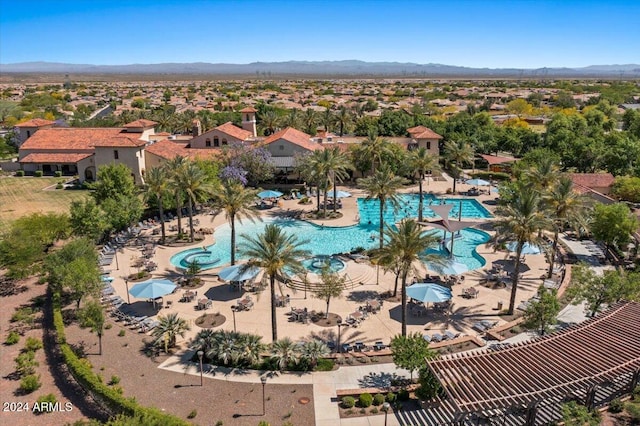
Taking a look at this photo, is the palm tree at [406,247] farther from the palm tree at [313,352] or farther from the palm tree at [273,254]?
the palm tree at [273,254]

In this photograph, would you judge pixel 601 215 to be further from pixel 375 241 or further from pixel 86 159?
pixel 86 159

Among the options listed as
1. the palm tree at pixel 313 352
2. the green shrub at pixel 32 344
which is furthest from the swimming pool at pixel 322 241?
the palm tree at pixel 313 352

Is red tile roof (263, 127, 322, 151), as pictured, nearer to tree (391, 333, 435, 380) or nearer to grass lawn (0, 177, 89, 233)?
grass lawn (0, 177, 89, 233)

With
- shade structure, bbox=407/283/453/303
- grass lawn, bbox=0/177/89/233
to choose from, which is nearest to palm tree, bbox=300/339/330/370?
shade structure, bbox=407/283/453/303

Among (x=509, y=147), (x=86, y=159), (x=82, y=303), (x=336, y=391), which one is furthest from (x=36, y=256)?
(x=509, y=147)

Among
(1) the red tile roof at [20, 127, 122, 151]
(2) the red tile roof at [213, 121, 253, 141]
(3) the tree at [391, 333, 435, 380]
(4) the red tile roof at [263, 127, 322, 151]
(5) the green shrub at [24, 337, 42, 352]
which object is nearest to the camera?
(3) the tree at [391, 333, 435, 380]

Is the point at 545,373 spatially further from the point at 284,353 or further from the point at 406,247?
the point at 284,353
